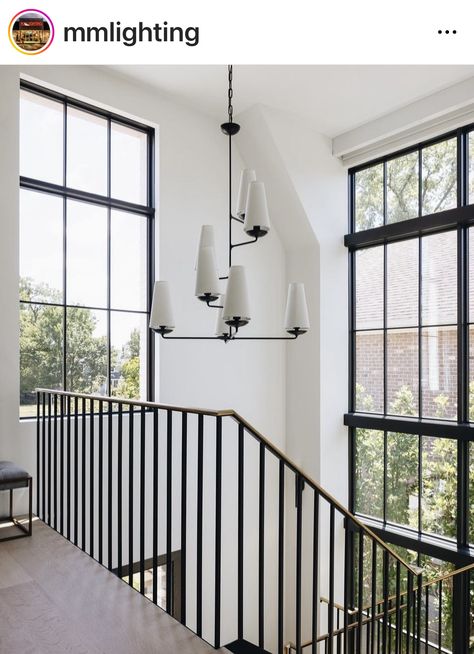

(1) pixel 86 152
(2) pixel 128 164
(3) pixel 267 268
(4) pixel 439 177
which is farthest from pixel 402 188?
(1) pixel 86 152

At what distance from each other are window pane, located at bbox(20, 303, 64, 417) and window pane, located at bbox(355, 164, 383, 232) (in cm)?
304

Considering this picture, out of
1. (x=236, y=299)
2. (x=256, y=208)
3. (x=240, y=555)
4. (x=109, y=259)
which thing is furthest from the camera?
(x=109, y=259)

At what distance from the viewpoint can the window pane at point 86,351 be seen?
4.09 metres

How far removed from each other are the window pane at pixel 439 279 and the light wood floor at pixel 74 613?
3.47 metres

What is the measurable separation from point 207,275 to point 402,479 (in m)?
3.15

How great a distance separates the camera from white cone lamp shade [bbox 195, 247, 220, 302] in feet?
9.10

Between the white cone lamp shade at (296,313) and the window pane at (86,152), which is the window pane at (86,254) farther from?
the white cone lamp shade at (296,313)

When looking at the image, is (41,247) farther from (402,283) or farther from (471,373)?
(471,373)

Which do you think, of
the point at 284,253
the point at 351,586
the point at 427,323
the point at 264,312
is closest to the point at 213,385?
the point at 264,312

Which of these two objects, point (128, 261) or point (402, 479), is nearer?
point (128, 261)

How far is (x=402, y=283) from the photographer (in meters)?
4.98

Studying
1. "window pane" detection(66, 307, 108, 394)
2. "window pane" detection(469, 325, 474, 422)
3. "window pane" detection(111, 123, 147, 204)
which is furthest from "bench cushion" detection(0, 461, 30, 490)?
"window pane" detection(469, 325, 474, 422)

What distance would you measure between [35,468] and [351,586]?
133 inches
